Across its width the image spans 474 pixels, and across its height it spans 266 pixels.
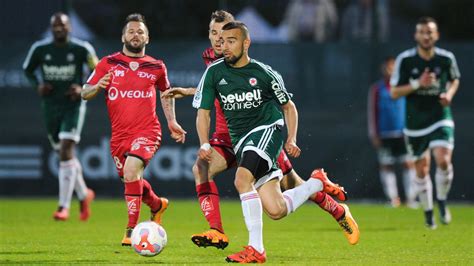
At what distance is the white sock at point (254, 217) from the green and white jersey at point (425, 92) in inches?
209

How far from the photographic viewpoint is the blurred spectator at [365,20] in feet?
63.4

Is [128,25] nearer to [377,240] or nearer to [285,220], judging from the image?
[377,240]

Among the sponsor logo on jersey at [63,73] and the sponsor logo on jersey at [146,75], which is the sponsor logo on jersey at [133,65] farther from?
the sponsor logo on jersey at [63,73]

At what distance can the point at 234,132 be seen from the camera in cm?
1042

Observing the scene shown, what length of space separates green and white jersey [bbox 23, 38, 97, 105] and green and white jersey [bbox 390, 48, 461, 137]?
166 inches

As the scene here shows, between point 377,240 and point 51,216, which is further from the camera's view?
point 51,216

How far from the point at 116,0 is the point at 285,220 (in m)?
5.86

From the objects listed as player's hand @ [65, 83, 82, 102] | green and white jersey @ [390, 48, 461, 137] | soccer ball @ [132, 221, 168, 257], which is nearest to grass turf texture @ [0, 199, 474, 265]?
soccer ball @ [132, 221, 168, 257]

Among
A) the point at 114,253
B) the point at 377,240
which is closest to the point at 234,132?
the point at 114,253

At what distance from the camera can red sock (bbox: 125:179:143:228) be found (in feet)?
37.3

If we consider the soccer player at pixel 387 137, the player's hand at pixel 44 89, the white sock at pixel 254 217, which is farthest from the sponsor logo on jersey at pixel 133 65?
the soccer player at pixel 387 137

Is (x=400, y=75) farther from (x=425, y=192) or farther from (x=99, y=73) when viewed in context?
(x=99, y=73)

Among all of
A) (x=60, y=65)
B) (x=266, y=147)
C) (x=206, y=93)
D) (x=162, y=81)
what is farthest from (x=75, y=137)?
(x=266, y=147)

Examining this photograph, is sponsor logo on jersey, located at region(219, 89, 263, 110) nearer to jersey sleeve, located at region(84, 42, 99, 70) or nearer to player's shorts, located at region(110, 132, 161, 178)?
player's shorts, located at region(110, 132, 161, 178)
